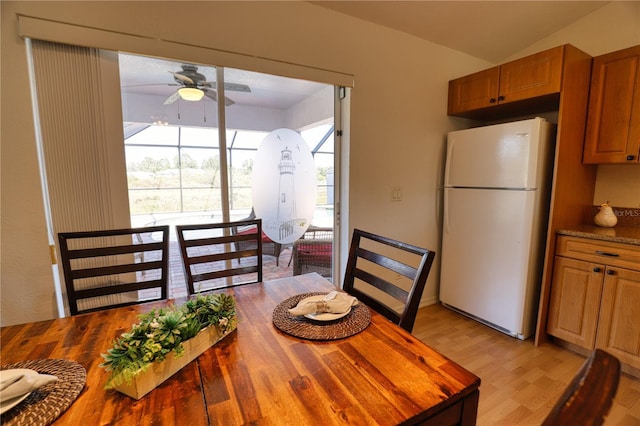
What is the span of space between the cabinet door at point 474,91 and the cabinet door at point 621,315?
5.05ft

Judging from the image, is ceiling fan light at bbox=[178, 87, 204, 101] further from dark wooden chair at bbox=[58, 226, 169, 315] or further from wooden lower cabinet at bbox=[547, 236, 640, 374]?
wooden lower cabinet at bbox=[547, 236, 640, 374]

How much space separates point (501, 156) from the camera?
2.35 m

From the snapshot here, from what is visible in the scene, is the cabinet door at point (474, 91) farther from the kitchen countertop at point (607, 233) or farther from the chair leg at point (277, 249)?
the chair leg at point (277, 249)

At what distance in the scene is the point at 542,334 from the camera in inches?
91.5

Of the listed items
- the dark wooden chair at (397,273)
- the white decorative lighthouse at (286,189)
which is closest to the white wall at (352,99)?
the white decorative lighthouse at (286,189)

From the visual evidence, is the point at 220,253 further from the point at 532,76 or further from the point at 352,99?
the point at 532,76

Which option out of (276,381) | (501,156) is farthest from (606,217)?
(276,381)

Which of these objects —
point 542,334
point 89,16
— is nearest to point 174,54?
point 89,16

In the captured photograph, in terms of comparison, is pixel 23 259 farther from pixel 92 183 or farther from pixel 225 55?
pixel 225 55

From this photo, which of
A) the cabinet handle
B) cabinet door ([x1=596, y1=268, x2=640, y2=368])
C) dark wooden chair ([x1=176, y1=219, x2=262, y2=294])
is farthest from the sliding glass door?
cabinet door ([x1=596, y1=268, x2=640, y2=368])

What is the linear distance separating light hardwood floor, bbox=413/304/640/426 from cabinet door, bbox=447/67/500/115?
1931 millimetres

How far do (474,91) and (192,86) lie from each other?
90.7 inches

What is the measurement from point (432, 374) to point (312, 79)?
1972 mm

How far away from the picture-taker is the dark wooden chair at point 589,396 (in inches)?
16.1
